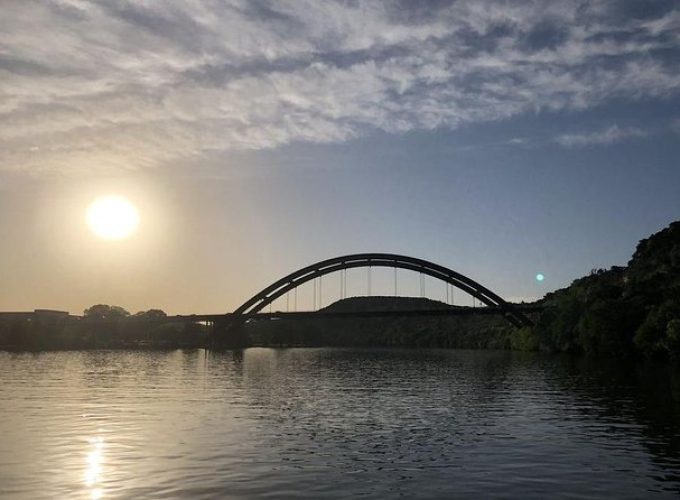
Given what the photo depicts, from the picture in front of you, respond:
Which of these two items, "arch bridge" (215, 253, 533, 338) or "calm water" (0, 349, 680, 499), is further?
"arch bridge" (215, 253, 533, 338)

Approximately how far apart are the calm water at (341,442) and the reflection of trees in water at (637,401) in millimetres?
103

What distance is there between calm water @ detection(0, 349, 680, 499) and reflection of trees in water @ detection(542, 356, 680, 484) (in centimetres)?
10

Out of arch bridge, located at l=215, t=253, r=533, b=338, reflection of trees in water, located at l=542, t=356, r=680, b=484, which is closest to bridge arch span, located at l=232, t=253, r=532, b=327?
arch bridge, located at l=215, t=253, r=533, b=338

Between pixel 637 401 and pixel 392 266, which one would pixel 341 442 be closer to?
pixel 637 401

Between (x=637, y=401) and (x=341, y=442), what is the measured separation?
Answer: 19596 millimetres

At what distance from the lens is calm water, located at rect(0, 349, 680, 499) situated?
16.7m

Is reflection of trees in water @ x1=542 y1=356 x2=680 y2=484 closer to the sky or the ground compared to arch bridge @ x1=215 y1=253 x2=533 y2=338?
closer to the ground

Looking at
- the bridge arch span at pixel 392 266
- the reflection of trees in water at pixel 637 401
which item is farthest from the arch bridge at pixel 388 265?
the reflection of trees in water at pixel 637 401

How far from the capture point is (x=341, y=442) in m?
22.9

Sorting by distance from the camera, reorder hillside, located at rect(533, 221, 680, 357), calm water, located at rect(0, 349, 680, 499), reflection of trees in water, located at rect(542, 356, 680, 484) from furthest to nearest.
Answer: hillside, located at rect(533, 221, 680, 357) → reflection of trees in water, located at rect(542, 356, 680, 484) → calm water, located at rect(0, 349, 680, 499)

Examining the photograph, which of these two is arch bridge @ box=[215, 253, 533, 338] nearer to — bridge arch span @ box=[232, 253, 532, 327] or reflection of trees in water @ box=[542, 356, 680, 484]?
bridge arch span @ box=[232, 253, 532, 327]

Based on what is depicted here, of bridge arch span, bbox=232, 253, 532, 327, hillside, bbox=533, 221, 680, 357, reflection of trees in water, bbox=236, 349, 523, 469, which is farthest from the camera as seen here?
bridge arch span, bbox=232, 253, 532, 327

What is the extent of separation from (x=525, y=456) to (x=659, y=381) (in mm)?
31616

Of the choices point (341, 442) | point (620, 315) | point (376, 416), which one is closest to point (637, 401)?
point (376, 416)
